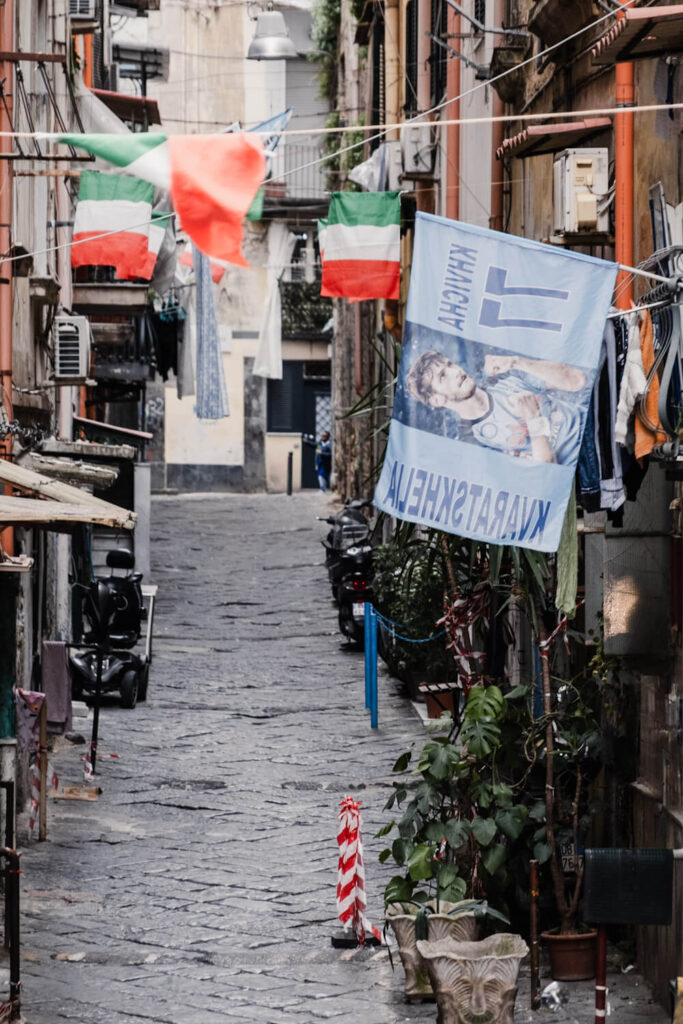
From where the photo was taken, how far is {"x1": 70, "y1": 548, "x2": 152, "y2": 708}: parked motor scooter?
1770cm

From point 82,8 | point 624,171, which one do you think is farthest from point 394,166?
point 624,171

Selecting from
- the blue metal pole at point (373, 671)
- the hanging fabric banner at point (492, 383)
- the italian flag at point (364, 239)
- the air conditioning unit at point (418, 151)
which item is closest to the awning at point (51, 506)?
the hanging fabric banner at point (492, 383)

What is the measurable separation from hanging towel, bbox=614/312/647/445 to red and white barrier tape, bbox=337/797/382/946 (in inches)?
131

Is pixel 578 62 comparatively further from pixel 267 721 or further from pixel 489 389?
pixel 267 721

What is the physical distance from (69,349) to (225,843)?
21.8ft

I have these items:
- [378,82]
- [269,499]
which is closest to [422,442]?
[378,82]

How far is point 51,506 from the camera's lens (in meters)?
9.48

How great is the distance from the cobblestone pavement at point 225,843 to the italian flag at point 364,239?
180 inches

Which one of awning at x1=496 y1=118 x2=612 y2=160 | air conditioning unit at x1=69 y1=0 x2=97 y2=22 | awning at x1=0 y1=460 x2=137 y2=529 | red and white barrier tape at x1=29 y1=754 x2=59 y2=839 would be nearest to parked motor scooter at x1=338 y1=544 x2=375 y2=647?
air conditioning unit at x1=69 y1=0 x2=97 y2=22

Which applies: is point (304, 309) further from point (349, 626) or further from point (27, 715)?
point (27, 715)

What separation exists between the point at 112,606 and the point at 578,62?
8.65m

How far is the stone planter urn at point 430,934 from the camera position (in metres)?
8.99

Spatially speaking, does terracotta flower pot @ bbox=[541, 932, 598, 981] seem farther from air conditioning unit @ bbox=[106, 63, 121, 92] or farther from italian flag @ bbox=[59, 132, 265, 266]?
air conditioning unit @ bbox=[106, 63, 121, 92]

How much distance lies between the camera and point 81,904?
11.2 m
